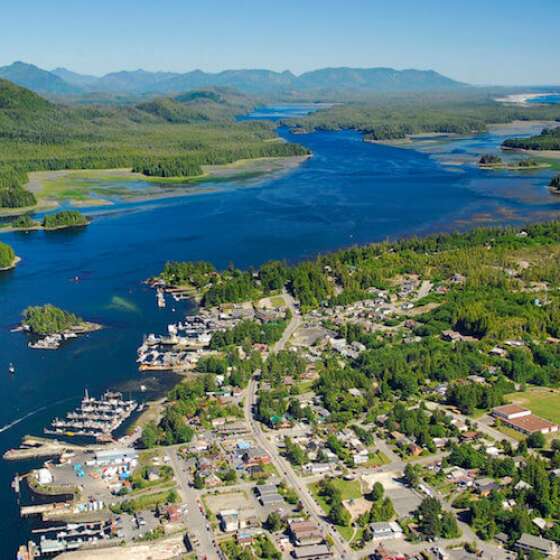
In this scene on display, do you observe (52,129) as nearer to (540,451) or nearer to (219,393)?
(219,393)

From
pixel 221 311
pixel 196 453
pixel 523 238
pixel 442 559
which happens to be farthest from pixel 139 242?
Result: pixel 442 559

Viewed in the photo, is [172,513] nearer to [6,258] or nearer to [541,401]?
[541,401]

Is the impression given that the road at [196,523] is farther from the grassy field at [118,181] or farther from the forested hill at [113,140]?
the forested hill at [113,140]

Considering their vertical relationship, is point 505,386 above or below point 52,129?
below

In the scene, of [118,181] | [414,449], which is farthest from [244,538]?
[118,181]

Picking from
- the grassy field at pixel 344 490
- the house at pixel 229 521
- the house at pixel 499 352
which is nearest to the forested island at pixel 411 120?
the house at pixel 499 352

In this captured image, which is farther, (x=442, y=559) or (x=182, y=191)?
(x=182, y=191)

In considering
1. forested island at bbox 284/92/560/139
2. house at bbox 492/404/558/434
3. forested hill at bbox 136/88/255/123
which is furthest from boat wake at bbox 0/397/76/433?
forested hill at bbox 136/88/255/123
